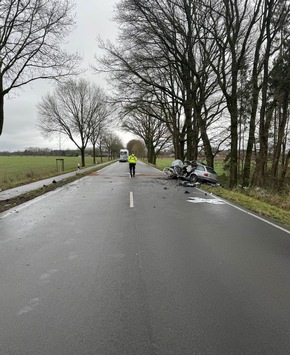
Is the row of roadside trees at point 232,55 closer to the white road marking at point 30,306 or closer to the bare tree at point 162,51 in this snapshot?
the bare tree at point 162,51

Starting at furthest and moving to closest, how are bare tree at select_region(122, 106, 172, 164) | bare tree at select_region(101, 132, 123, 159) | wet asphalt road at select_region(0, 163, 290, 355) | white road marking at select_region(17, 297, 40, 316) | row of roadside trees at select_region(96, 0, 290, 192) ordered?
bare tree at select_region(101, 132, 123, 159) → bare tree at select_region(122, 106, 172, 164) → row of roadside trees at select_region(96, 0, 290, 192) → white road marking at select_region(17, 297, 40, 316) → wet asphalt road at select_region(0, 163, 290, 355)

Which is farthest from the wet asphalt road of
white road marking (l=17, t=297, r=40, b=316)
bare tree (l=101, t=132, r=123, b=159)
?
bare tree (l=101, t=132, r=123, b=159)

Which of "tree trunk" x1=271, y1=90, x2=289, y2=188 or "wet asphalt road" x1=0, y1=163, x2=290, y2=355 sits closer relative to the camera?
"wet asphalt road" x1=0, y1=163, x2=290, y2=355

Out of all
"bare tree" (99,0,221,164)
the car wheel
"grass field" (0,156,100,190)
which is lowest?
"grass field" (0,156,100,190)

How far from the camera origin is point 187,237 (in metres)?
6.82

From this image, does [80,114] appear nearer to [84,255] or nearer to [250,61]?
[250,61]

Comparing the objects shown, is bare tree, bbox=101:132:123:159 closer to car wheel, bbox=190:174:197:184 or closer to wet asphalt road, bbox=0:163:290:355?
car wheel, bbox=190:174:197:184

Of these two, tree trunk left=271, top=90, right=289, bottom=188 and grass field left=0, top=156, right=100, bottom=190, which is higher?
tree trunk left=271, top=90, right=289, bottom=188

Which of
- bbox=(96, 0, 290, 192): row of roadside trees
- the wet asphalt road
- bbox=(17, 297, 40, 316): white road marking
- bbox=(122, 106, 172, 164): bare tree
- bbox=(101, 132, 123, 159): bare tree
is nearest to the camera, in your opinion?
the wet asphalt road

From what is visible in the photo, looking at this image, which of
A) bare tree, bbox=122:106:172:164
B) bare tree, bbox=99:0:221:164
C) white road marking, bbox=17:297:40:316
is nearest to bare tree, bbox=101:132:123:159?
bare tree, bbox=122:106:172:164

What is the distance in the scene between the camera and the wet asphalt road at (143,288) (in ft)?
9.91

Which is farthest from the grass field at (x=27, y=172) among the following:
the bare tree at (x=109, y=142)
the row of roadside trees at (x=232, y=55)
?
the bare tree at (x=109, y=142)

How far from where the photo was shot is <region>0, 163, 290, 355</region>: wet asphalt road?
3020 millimetres

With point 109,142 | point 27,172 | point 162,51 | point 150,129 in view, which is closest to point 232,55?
point 162,51
